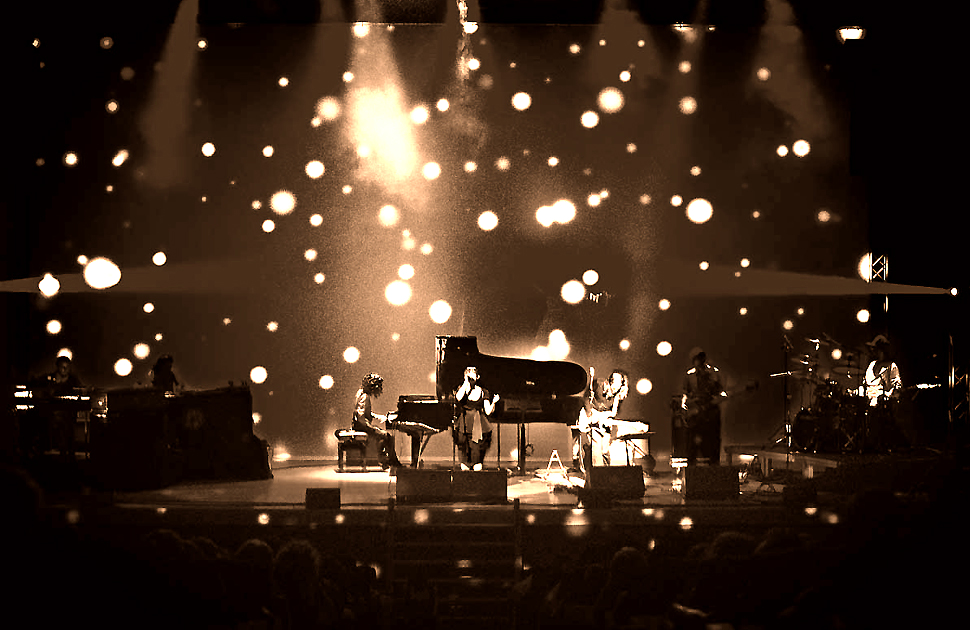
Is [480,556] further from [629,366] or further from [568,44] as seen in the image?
[568,44]

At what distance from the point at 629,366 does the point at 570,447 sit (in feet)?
3.50

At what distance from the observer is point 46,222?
426 inches

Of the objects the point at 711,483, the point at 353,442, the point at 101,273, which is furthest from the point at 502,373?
the point at 101,273

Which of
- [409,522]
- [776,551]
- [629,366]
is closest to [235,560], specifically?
[409,522]

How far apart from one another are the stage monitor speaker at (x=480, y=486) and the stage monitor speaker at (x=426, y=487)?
53 millimetres

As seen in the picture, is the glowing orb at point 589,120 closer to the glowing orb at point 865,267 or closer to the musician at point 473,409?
the glowing orb at point 865,267

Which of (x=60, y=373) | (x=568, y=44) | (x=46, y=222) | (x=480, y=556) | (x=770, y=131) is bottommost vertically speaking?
(x=480, y=556)

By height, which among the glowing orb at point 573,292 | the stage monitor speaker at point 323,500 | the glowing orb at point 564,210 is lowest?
the stage monitor speaker at point 323,500

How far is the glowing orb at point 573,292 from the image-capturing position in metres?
10.8

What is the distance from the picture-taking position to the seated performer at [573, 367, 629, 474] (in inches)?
323

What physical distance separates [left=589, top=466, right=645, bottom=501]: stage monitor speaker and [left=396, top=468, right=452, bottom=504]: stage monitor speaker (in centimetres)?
102

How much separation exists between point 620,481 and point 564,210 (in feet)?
14.6

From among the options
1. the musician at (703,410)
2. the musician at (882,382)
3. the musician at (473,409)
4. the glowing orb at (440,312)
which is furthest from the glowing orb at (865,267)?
the musician at (473,409)

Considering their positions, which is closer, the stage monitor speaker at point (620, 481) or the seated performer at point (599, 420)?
the stage monitor speaker at point (620, 481)
